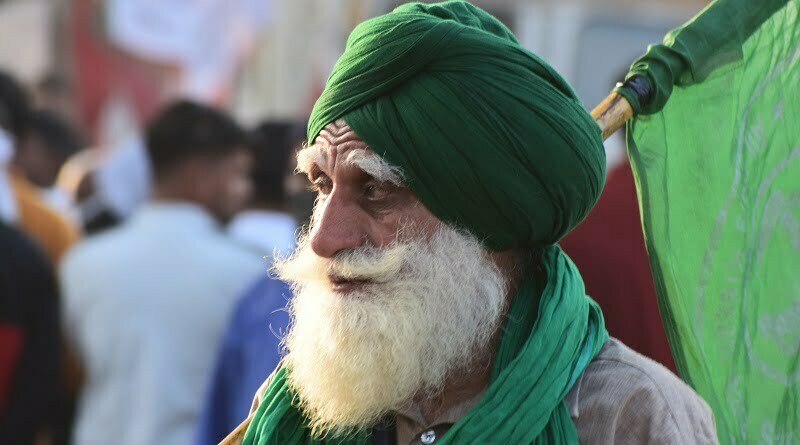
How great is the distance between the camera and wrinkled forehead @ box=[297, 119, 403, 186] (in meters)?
2.34

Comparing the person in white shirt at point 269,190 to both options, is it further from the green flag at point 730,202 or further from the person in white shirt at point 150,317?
the green flag at point 730,202

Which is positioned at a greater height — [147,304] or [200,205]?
[200,205]

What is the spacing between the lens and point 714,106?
100 inches

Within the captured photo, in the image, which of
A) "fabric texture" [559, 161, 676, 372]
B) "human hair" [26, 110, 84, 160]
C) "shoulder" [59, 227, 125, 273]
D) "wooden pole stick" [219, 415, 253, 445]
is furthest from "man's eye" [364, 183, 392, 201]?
"human hair" [26, 110, 84, 160]

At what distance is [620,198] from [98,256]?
2230 mm

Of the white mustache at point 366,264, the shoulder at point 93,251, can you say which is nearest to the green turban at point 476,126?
the white mustache at point 366,264

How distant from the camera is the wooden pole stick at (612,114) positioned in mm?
2457

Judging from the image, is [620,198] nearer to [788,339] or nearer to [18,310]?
[788,339]

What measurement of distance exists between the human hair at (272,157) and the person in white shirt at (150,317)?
1.95 ft

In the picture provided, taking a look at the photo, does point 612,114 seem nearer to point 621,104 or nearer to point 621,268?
point 621,104

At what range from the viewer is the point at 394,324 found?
2354mm

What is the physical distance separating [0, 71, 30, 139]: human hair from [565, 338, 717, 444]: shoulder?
14.4ft

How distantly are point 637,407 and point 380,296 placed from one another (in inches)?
20.5

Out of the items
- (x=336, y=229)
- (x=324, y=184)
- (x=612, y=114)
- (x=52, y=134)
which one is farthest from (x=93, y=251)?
(x=52, y=134)
